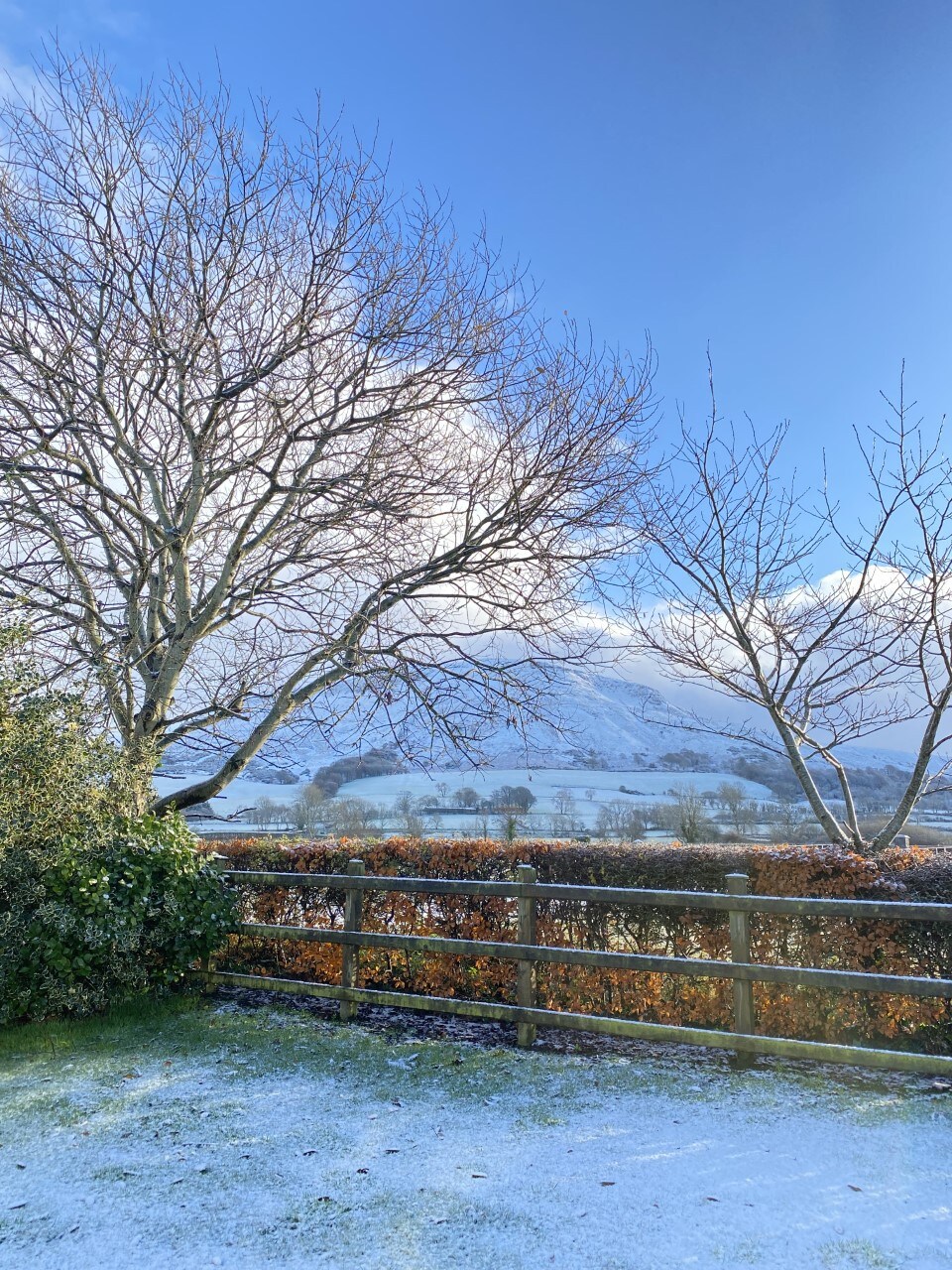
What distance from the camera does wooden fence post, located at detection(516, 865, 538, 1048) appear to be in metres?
5.74

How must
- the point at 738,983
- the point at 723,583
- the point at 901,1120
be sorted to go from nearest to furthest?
the point at 901,1120 < the point at 738,983 < the point at 723,583

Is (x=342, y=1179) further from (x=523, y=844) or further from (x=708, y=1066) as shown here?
(x=523, y=844)

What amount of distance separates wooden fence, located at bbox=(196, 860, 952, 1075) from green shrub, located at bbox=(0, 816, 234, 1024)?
65 centimetres

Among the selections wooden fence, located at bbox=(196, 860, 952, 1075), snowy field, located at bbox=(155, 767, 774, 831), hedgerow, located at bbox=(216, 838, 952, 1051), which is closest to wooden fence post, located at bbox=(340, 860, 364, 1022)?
wooden fence, located at bbox=(196, 860, 952, 1075)

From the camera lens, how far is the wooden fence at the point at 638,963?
482cm

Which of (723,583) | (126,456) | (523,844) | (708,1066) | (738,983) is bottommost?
(708,1066)

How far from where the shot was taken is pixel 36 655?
25.2 feet

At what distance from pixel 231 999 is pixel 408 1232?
438 centimetres

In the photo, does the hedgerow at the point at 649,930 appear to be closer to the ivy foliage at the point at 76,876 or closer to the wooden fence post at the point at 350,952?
the wooden fence post at the point at 350,952

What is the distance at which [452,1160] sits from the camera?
3887 mm

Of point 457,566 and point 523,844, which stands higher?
point 457,566

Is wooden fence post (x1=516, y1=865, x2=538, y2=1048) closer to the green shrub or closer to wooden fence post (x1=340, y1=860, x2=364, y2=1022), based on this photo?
wooden fence post (x1=340, y1=860, x2=364, y2=1022)

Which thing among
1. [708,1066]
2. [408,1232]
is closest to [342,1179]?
[408,1232]

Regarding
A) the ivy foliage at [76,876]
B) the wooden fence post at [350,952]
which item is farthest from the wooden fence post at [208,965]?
the wooden fence post at [350,952]
